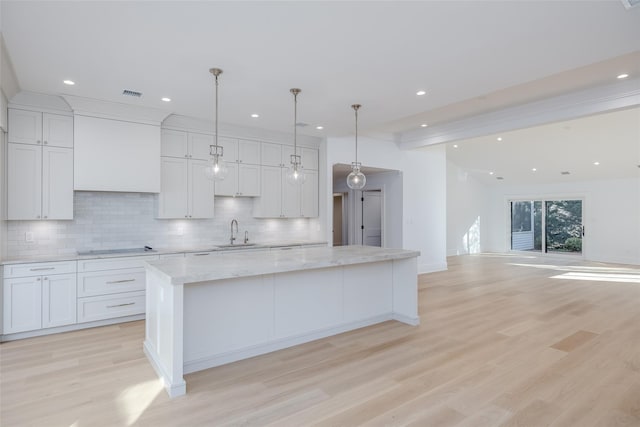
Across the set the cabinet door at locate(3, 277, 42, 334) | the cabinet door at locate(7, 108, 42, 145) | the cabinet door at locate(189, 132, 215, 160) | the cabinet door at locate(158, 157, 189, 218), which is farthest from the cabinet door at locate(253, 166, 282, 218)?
the cabinet door at locate(3, 277, 42, 334)

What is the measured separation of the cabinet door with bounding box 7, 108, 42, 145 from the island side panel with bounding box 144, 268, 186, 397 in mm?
2480

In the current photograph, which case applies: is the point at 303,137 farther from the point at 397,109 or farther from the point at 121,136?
the point at 121,136

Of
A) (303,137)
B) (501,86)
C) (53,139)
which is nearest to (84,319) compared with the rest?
(53,139)

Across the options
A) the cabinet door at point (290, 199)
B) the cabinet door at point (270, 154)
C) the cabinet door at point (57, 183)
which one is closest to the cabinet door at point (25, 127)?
the cabinet door at point (57, 183)

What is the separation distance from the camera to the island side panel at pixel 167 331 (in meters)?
2.70

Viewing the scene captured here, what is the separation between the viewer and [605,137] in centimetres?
758

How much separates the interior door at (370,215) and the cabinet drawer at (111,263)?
5.66m

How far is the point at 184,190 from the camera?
529 centimetres

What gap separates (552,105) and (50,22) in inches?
234

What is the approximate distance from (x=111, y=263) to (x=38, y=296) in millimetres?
778

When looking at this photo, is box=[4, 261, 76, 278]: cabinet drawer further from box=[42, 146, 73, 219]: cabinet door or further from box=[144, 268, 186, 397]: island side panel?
box=[144, 268, 186, 397]: island side panel

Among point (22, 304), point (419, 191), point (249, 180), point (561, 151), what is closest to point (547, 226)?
point (561, 151)

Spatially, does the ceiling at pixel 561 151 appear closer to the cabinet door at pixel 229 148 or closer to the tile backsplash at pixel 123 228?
the cabinet door at pixel 229 148

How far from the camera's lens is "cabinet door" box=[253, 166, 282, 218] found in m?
6.08
